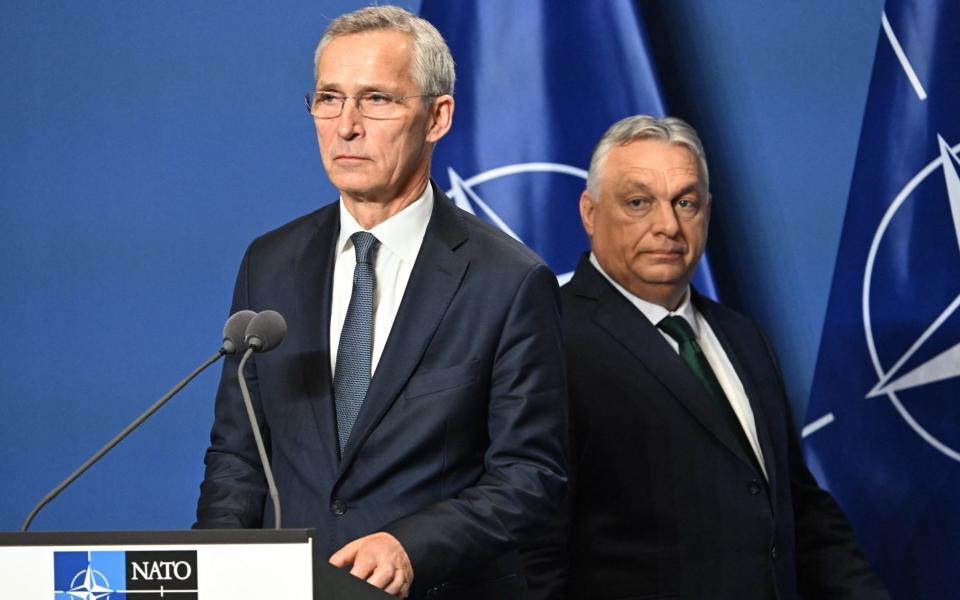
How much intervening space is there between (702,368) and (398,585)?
1.31 m

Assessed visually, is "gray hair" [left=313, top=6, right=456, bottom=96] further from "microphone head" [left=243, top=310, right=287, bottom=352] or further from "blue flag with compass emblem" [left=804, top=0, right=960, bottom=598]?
"blue flag with compass emblem" [left=804, top=0, right=960, bottom=598]

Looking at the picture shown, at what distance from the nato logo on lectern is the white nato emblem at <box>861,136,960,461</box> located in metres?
2.36

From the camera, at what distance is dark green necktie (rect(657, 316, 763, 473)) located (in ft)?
9.52

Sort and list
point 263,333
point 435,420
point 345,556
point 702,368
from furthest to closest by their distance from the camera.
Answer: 1. point 702,368
2. point 435,420
3. point 263,333
4. point 345,556

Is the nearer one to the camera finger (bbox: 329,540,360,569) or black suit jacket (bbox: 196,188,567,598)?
finger (bbox: 329,540,360,569)

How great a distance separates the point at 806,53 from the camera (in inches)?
145

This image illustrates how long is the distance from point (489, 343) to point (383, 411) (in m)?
0.19

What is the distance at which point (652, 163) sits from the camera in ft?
10.2

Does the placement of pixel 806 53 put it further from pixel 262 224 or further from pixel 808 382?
pixel 262 224

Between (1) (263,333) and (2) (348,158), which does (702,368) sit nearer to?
(2) (348,158)

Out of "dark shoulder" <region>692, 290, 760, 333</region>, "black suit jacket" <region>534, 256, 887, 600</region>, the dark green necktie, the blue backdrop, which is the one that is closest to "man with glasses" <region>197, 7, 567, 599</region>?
"black suit jacket" <region>534, 256, 887, 600</region>

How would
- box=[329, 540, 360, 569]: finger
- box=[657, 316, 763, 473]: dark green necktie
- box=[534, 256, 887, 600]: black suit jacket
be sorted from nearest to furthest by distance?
box=[329, 540, 360, 569]: finger < box=[534, 256, 887, 600]: black suit jacket < box=[657, 316, 763, 473]: dark green necktie

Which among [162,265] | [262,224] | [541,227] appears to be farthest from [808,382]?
[162,265]

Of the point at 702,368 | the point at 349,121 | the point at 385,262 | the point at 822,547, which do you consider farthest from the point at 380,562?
the point at 822,547
